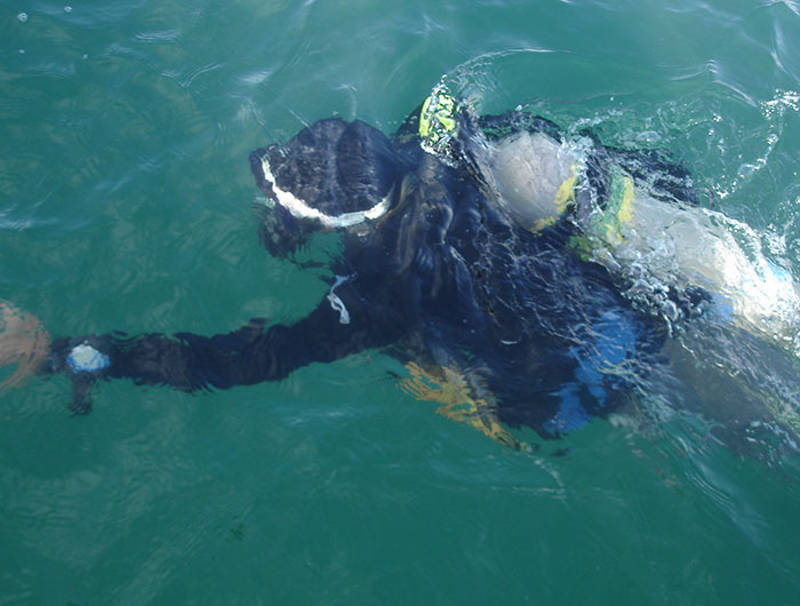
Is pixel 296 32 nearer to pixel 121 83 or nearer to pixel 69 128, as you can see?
pixel 121 83

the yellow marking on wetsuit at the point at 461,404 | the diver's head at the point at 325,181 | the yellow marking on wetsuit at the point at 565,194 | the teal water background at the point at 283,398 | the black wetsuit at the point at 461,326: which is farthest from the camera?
the diver's head at the point at 325,181

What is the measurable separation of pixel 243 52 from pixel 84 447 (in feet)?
14.5

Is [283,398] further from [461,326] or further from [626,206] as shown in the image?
[626,206]

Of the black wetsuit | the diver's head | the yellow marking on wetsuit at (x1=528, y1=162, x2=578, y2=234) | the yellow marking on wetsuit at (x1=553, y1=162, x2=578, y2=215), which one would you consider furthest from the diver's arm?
the yellow marking on wetsuit at (x1=553, y1=162, x2=578, y2=215)

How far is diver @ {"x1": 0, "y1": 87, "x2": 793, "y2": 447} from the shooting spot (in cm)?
387

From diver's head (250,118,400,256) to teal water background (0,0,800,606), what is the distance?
0.30m

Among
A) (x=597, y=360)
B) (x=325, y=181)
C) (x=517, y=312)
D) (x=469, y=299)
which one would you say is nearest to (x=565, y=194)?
(x=517, y=312)

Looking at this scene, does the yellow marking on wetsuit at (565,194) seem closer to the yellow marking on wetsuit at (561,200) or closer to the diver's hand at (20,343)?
the yellow marking on wetsuit at (561,200)

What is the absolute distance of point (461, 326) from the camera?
3.89 metres

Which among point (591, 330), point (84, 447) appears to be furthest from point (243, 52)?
point (591, 330)

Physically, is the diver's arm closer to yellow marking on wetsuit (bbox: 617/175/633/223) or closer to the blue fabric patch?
the blue fabric patch

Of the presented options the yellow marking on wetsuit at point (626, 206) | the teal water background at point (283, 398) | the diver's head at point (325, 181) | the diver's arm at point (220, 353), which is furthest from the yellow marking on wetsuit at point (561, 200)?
the teal water background at point (283, 398)

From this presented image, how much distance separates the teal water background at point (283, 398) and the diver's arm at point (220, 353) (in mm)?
124

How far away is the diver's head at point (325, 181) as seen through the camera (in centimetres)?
434
